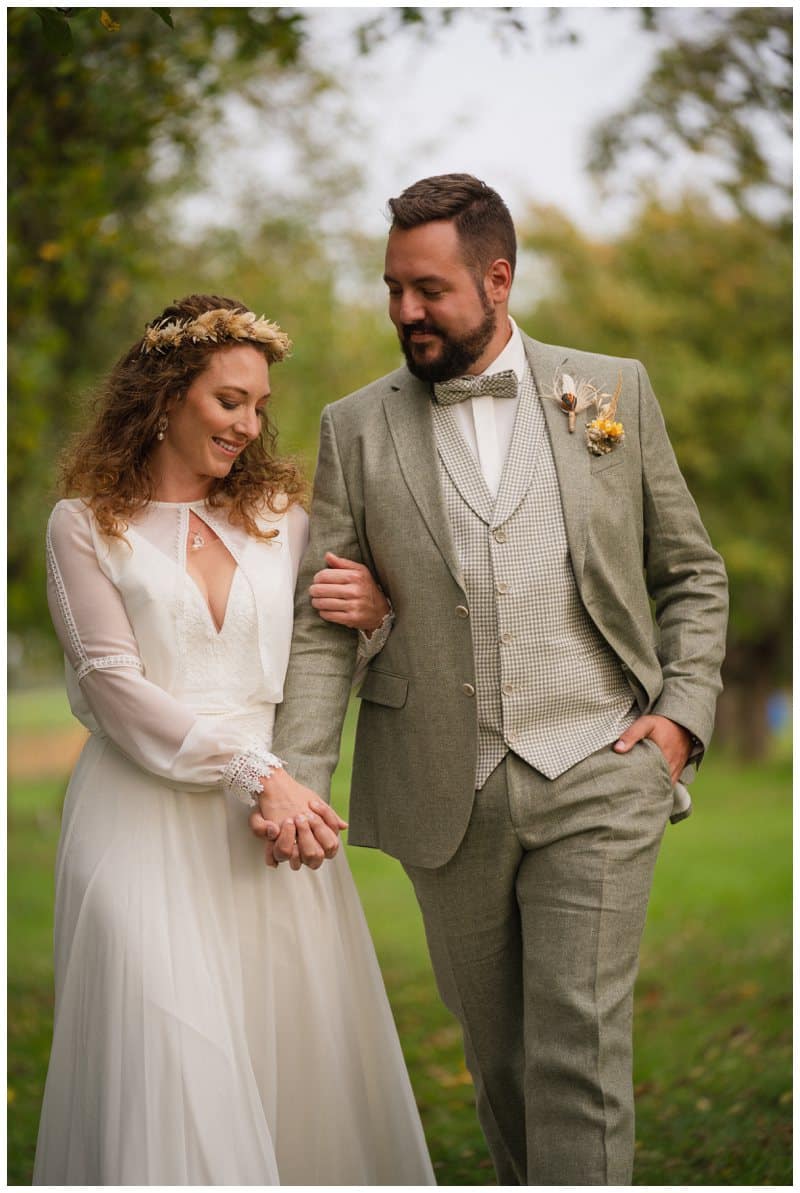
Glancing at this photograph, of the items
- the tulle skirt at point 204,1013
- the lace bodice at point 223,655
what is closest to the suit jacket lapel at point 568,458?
the lace bodice at point 223,655

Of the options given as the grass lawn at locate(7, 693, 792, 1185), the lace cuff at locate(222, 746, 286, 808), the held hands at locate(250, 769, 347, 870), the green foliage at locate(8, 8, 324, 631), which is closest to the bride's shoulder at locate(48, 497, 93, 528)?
the green foliage at locate(8, 8, 324, 631)

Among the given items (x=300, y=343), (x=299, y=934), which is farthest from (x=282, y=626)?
(x=300, y=343)

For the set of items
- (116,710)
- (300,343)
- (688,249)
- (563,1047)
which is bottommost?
(563,1047)

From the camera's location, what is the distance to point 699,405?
2331cm

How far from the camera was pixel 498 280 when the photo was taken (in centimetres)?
418

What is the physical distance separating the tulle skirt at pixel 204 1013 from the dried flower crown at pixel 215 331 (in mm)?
1163

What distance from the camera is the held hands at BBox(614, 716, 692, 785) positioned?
4.02 meters

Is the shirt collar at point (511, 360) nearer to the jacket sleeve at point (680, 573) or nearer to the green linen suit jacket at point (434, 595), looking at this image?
the green linen suit jacket at point (434, 595)

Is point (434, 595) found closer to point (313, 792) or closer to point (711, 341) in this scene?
point (313, 792)

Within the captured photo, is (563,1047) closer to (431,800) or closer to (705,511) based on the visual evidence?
(431,800)

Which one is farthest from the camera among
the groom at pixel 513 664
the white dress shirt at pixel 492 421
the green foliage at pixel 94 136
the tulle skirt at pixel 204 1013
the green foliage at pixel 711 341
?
the green foliage at pixel 711 341

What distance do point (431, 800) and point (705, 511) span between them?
67.9 ft

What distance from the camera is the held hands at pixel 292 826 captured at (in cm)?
380

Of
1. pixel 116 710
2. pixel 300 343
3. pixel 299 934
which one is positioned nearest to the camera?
pixel 116 710
